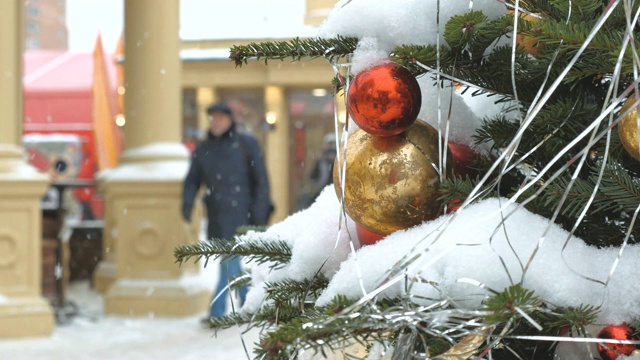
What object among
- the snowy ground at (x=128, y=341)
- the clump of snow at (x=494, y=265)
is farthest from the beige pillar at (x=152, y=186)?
the clump of snow at (x=494, y=265)

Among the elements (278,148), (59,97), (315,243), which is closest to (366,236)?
(315,243)

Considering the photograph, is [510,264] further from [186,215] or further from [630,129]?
[186,215]

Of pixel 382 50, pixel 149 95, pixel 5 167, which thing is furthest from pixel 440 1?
pixel 149 95

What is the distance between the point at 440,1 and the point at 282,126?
1826 cm

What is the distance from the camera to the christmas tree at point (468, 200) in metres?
1.10

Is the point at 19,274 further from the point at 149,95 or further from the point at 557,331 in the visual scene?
the point at 557,331

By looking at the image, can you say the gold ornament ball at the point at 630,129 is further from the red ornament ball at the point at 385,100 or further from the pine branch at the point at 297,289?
the pine branch at the point at 297,289

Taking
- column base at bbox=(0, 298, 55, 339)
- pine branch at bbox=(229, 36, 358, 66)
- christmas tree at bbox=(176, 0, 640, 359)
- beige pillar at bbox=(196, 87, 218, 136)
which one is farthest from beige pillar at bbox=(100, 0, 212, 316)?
beige pillar at bbox=(196, 87, 218, 136)

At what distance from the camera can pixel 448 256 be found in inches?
45.4

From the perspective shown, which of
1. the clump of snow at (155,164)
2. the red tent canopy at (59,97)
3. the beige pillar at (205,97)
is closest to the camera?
the clump of snow at (155,164)

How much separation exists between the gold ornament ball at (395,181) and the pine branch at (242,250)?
223 millimetres

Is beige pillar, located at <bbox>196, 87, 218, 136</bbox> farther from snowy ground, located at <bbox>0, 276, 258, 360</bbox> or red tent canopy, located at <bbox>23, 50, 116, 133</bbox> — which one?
snowy ground, located at <bbox>0, 276, 258, 360</bbox>

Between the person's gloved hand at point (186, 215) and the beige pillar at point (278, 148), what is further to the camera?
the beige pillar at point (278, 148)

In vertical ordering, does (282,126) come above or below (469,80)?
below
